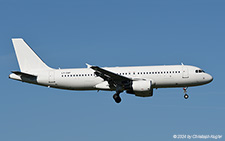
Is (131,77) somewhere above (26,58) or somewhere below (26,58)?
below

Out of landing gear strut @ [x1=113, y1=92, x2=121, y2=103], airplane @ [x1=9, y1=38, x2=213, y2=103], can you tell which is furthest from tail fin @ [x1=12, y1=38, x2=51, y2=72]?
landing gear strut @ [x1=113, y1=92, x2=121, y2=103]

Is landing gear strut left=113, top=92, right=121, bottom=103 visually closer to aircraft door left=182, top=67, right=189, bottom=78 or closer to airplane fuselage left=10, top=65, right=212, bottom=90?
airplane fuselage left=10, top=65, right=212, bottom=90

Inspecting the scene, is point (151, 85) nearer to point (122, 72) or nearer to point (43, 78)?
point (122, 72)

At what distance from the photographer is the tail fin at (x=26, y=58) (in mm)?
55469

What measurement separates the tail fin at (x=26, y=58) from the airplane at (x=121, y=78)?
34cm

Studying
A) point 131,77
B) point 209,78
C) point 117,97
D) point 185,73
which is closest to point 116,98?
point 117,97

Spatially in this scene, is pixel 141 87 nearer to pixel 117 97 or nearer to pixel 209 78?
pixel 117 97

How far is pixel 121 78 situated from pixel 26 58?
1417 centimetres

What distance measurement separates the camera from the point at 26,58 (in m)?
56.1

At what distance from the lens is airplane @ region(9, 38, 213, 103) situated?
50.8 m

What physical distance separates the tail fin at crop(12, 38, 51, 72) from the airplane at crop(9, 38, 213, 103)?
1.11ft

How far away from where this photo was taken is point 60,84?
53375mm

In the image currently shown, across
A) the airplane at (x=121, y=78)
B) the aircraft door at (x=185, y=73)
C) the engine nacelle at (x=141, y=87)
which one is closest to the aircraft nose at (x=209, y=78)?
the airplane at (x=121, y=78)

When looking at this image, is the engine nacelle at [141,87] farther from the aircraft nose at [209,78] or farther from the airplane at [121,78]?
the aircraft nose at [209,78]
